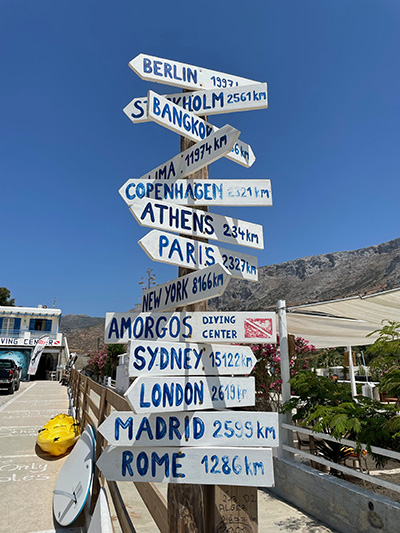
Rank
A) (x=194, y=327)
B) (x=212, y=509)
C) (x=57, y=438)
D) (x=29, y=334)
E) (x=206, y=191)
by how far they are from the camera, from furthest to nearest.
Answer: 1. (x=29, y=334)
2. (x=57, y=438)
3. (x=206, y=191)
4. (x=194, y=327)
5. (x=212, y=509)

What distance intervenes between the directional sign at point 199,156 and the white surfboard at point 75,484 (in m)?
3.15

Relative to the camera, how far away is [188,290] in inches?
84.4

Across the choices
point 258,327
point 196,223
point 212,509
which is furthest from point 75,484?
point 196,223

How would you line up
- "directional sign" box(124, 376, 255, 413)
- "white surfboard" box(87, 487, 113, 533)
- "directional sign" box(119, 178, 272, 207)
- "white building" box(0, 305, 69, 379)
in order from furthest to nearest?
"white building" box(0, 305, 69, 379), "directional sign" box(119, 178, 272, 207), "white surfboard" box(87, 487, 113, 533), "directional sign" box(124, 376, 255, 413)

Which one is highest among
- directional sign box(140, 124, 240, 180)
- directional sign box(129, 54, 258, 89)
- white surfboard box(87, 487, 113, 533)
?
directional sign box(129, 54, 258, 89)

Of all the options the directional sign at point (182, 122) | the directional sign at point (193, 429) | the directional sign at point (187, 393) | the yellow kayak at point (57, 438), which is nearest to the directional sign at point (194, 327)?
the directional sign at point (187, 393)

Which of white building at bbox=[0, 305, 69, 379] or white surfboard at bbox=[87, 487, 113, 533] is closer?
white surfboard at bbox=[87, 487, 113, 533]

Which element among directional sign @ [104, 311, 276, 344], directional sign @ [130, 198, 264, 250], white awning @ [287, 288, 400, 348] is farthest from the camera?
white awning @ [287, 288, 400, 348]

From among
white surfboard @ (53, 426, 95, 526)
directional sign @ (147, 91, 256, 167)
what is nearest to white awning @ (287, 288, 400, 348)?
white surfboard @ (53, 426, 95, 526)

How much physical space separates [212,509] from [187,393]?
645 millimetres

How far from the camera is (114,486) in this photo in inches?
127

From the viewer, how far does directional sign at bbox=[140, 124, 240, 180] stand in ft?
7.37

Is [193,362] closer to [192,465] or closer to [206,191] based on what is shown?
[192,465]

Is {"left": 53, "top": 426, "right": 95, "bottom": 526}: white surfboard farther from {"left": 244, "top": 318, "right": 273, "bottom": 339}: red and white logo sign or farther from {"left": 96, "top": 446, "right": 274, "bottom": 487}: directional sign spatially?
{"left": 244, "top": 318, "right": 273, "bottom": 339}: red and white logo sign
